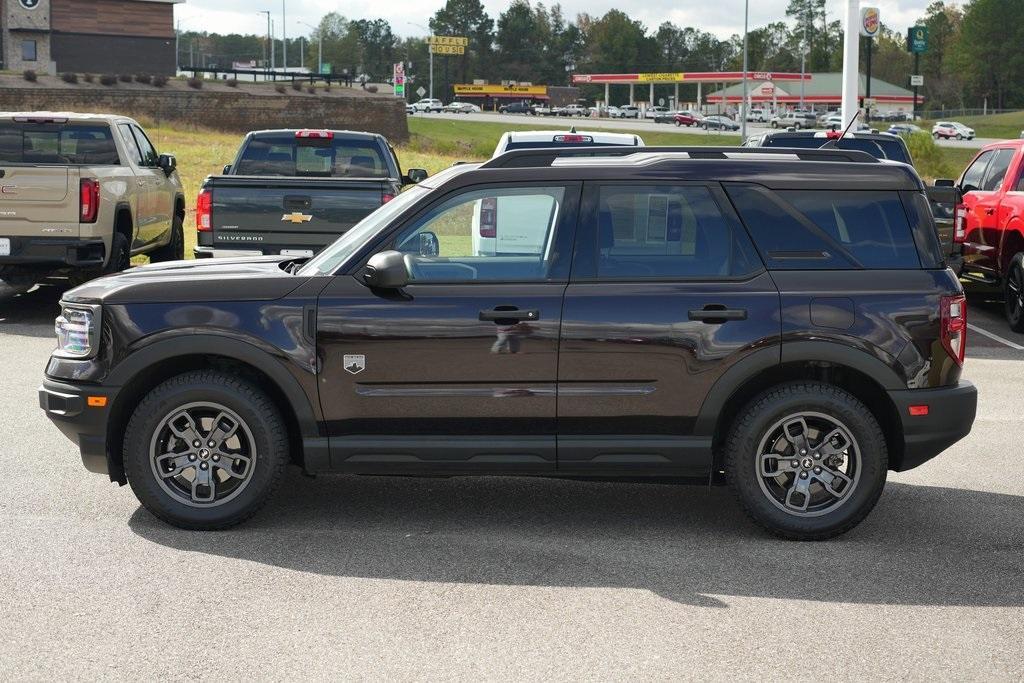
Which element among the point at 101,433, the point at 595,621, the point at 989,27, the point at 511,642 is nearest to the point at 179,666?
the point at 511,642

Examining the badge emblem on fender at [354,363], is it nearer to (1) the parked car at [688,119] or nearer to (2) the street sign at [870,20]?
(2) the street sign at [870,20]

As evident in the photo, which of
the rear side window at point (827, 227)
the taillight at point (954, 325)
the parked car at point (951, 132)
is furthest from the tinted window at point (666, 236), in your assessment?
the parked car at point (951, 132)

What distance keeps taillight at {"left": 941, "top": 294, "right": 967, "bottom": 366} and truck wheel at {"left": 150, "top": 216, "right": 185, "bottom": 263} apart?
12637 millimetres

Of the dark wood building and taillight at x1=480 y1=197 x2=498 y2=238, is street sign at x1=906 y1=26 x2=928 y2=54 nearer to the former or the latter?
the dark wood building

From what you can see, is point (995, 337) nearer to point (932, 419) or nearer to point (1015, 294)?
point (1015, 294)

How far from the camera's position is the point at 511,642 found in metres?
5.05

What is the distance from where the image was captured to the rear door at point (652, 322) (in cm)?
628

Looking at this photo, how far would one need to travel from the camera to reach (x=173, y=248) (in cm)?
1806

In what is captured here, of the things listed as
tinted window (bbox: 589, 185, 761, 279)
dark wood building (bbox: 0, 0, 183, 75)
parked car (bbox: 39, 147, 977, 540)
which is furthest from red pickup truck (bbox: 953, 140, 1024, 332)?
dark wood building (bbox: 0, 0, 183, 75)

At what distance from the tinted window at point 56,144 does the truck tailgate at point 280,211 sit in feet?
8.56

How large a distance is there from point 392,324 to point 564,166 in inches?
43.6

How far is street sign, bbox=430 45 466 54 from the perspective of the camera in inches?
6422

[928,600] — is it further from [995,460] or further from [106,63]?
[106,63]

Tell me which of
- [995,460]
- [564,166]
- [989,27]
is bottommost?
[995,460]
